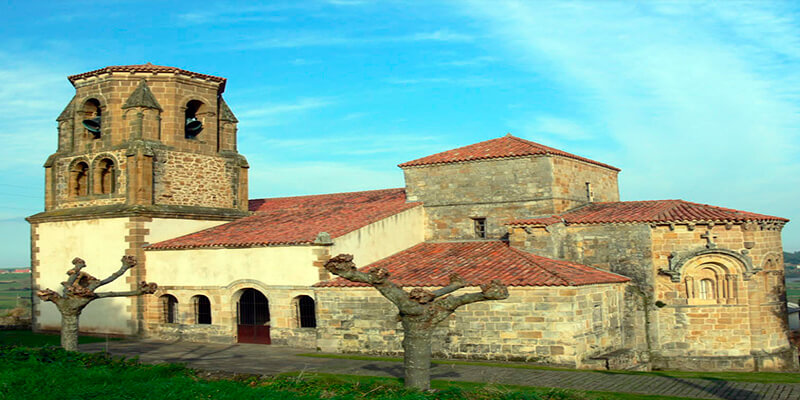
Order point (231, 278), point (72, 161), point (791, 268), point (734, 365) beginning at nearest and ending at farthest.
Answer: point (734, 365) → point (231, 278) → point (72, 161) → point (791, 268)

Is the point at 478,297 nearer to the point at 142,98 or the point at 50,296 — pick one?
the point at 50,296

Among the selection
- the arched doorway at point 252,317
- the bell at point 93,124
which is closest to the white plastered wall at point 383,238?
the arched doorway at point 252,317

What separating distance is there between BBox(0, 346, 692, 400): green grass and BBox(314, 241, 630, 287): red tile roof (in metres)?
5.17

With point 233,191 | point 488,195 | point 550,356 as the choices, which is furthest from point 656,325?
point 233,191

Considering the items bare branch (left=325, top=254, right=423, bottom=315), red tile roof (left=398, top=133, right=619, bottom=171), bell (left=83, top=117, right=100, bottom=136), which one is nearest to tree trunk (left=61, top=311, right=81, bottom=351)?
bare branch (left=325, top=254, right=423, bottom=315)

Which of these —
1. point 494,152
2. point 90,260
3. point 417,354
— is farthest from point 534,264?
point 90,260

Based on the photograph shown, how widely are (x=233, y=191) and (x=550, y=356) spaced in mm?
15897

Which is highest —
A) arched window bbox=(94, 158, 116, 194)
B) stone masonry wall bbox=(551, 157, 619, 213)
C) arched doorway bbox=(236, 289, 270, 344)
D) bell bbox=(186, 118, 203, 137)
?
bell bbox=(186, 118, 203, 137)

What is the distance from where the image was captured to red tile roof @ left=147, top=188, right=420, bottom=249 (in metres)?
23.8

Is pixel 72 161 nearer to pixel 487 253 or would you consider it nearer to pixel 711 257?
pixel 487 253

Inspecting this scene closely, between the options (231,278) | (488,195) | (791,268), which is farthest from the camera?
(791,268)

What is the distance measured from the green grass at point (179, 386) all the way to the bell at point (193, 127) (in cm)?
1380

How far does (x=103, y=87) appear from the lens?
89.6 ft

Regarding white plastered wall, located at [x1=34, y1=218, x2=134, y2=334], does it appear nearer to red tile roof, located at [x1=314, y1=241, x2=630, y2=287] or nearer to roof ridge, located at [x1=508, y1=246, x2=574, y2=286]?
red tile roof, located at [x1=314, y1=241, x2=630, y2=287]
